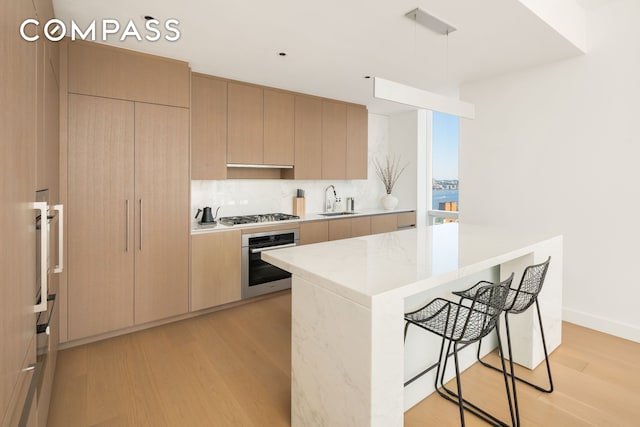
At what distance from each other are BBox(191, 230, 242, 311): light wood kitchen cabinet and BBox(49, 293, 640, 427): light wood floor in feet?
1.31

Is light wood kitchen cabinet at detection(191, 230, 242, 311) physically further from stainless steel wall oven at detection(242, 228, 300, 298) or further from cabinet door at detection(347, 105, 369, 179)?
cabinet door at detection(347, 105, 369, 179)

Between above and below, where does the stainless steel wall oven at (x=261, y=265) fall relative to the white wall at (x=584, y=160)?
below

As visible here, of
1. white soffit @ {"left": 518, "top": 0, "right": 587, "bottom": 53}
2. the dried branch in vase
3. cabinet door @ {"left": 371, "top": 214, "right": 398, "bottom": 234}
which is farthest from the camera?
the dried branch in vase

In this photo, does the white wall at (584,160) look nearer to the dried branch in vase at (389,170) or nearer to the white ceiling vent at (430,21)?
the white ceiling vent at (430,21)

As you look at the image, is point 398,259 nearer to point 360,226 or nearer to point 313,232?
point 313,232

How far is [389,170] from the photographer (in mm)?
5828

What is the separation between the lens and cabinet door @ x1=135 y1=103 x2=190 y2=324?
296 cm

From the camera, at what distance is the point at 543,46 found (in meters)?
2.92

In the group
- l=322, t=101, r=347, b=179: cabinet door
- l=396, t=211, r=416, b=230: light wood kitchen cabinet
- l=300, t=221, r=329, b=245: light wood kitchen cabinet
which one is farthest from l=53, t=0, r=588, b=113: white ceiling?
l=396, t=211, r=416, b=230: light wood kitchen cabinet

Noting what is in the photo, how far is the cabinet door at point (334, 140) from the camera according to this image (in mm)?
4711

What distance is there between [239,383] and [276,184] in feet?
9.07

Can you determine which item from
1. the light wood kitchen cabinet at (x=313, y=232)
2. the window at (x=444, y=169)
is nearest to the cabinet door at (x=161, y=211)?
the light wood kitchen cabinet at (x=313, y=232)

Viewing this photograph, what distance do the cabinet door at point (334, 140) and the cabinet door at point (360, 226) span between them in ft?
2.35

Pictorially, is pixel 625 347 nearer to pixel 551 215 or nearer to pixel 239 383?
pixel 551 215
